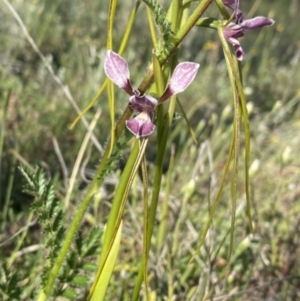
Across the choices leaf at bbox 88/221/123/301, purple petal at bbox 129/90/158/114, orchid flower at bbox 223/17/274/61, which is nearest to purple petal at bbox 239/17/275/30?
orchid flower at bbox 223/17/274/61

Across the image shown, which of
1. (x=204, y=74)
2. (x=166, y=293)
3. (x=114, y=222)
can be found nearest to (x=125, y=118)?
(x=114, y=222)

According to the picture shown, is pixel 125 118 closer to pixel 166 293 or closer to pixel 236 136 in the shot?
pixel 236 136

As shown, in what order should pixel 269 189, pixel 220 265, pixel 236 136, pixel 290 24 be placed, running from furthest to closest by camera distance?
pixel 290 24 → pixel 269 189 → pixel 220 265 → pixel 236 136

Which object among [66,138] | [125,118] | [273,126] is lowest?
[125,118]

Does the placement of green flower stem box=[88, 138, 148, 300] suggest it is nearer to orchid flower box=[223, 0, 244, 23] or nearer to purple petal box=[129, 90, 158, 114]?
purple petal box=[129, 90, 158, 114]

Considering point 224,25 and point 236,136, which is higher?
point 224,25

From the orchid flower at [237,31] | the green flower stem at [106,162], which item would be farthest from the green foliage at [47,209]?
the orchid flower at [237,31]

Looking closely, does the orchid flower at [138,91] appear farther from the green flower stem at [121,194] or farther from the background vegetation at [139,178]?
the background vegetation at [139,178]
